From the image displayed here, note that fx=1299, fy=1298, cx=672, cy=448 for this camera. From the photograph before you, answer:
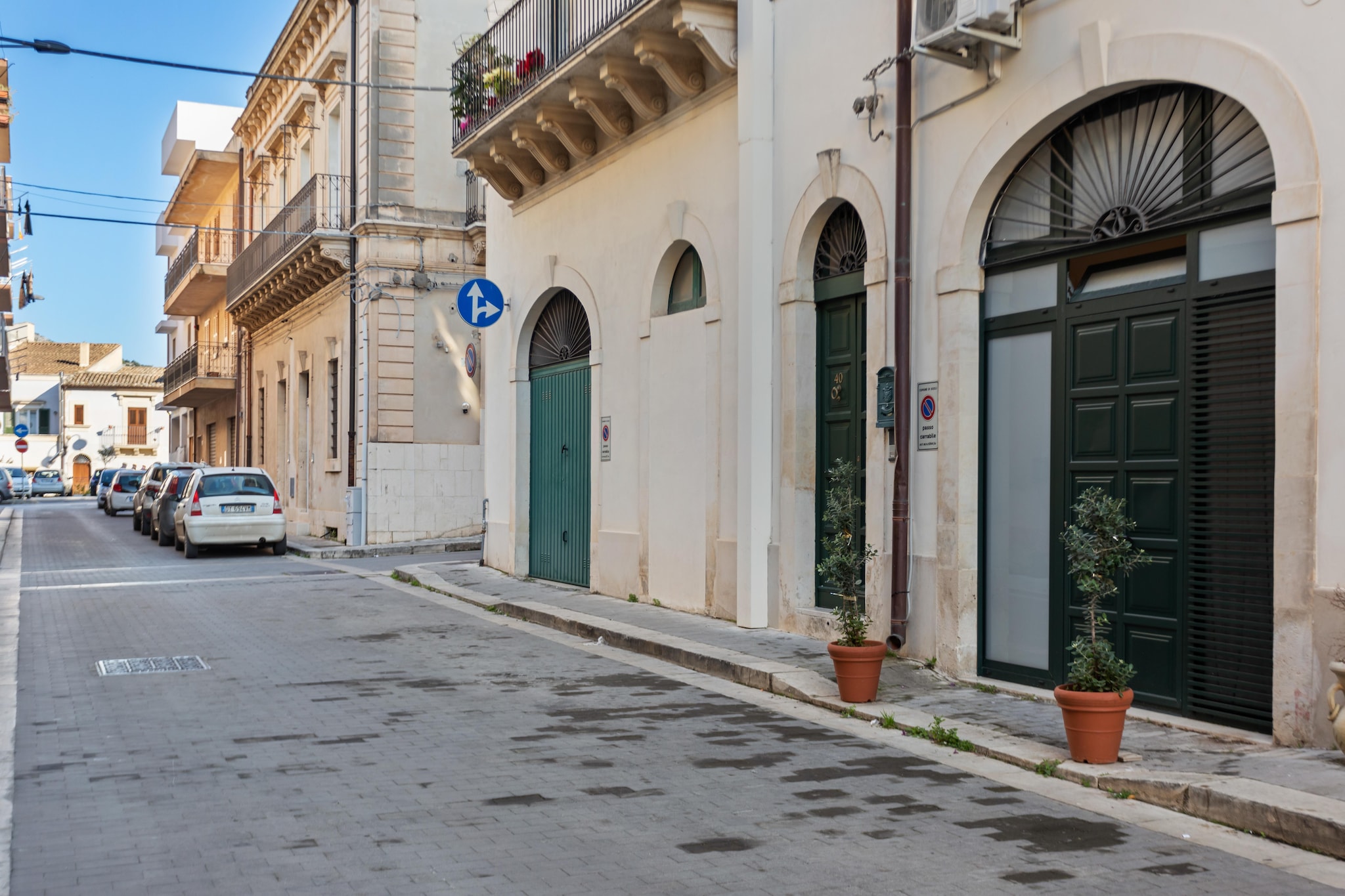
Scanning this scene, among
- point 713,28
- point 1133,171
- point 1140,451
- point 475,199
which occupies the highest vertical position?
point 475,199

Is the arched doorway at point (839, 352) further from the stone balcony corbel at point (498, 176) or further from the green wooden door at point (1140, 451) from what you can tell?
the stone balcony corbel at point (498, 176)

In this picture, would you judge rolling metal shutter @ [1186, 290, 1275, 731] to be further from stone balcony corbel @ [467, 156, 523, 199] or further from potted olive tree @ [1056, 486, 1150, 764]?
stone balcony corbel @ [467, 156, 523, 199]

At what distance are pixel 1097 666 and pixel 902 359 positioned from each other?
3568 millimetres

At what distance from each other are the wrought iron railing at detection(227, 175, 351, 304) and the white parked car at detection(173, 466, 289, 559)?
5334 millimetres

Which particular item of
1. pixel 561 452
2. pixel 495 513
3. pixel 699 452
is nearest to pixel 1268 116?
pixel 699 452

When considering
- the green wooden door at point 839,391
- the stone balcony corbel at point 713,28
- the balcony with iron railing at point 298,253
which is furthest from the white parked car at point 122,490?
the green wooden door at point 839,391

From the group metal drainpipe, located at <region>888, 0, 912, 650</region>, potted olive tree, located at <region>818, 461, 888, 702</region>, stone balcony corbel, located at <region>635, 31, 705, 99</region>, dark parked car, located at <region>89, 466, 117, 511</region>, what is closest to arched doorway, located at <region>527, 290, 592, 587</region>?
stone balcony corbel, located at <region>635, 31, 705, 99</region>

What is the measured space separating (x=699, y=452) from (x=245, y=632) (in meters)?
4.58

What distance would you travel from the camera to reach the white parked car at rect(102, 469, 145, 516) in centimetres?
4097

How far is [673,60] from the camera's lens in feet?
41.8

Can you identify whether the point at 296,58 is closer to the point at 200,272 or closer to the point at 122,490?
the point at 200,272

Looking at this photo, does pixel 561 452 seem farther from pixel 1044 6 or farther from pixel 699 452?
pixel 1044 6

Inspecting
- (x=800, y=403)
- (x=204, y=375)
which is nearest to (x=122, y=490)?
(x=204, y=375)

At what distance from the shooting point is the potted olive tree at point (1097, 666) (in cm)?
641
